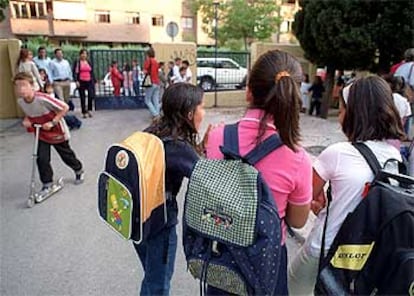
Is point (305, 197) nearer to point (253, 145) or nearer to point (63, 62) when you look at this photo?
point (253, 145)

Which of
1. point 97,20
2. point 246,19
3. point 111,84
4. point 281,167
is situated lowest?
point 111,84

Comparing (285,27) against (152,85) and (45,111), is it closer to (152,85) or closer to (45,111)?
(152,85)

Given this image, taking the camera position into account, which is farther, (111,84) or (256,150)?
(111,84)

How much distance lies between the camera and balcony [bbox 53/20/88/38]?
30.7 metres

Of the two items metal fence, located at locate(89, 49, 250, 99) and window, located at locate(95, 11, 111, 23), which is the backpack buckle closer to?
metal fence, located at locate(89, 49, 250, 99)

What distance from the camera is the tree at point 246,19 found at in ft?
92.2

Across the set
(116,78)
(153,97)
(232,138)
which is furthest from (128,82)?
(232,138)

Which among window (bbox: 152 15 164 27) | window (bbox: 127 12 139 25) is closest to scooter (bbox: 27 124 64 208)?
window (bbox: 127 12 139 25)

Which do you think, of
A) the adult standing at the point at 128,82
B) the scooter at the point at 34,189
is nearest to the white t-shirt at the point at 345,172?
the scooter at the point at 34,189

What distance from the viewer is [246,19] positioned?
28.2 m

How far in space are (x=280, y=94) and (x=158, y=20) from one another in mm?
35366

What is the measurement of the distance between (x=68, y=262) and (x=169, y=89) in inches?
78.1

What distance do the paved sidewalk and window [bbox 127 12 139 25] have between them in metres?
29.3

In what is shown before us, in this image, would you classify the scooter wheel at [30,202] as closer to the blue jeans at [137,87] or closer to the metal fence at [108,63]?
the metal fence at [108,63]
